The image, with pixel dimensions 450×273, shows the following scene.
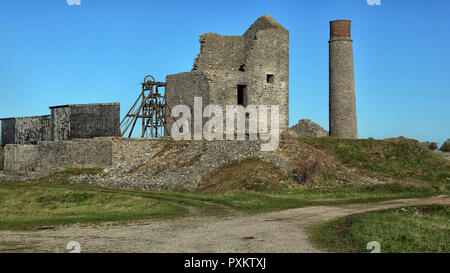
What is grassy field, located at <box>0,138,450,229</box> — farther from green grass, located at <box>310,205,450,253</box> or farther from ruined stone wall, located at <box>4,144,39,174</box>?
ruined stone wall, located at <box>4,144,39,174</box>

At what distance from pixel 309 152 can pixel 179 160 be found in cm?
807

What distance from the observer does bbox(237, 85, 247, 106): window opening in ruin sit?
133 feet

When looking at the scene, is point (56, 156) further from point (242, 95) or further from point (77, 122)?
point (242, 95)

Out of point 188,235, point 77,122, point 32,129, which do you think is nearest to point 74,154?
point 77,122

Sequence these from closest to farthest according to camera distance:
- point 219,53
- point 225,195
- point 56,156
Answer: point 225,195
point 56,156
point 219,53

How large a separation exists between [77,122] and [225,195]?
2165 cm

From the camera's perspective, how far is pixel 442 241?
467 inches

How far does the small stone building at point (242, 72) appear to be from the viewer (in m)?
39.1

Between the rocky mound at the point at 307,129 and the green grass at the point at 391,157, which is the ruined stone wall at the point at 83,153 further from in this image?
the rocky mound at the point at 307,129

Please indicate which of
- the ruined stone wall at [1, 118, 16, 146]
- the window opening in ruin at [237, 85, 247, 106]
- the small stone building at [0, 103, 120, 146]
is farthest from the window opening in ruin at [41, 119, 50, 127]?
the window opening in ruin at [237, 85, 247, 106]

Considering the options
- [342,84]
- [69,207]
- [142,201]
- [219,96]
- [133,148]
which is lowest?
[69,207]

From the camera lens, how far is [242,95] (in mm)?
41344

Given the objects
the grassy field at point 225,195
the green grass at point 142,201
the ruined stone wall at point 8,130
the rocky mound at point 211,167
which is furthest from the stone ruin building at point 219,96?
the green grass at point 142,201
